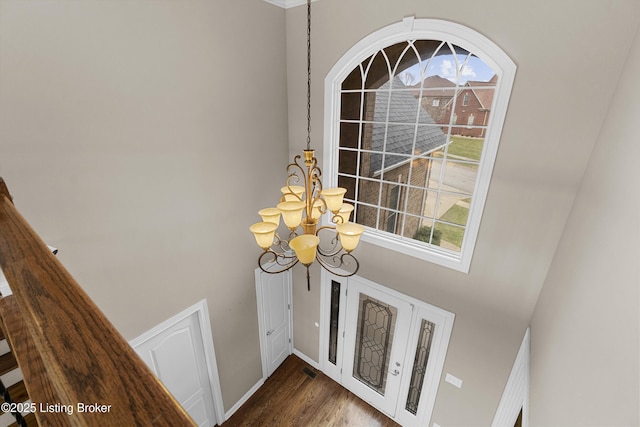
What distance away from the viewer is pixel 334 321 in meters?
4.04

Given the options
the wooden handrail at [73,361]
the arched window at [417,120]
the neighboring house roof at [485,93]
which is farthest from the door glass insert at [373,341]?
the wooden handrail at [73,361]

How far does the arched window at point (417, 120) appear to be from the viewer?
2316 mm

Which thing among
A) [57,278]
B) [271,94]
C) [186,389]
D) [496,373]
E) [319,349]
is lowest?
[319,349]

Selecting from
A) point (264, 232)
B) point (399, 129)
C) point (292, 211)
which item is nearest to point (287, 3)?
point (399, 129)

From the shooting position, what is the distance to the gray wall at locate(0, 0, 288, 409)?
1.76 metres

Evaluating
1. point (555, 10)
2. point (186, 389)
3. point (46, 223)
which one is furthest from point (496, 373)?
point (46, 223)

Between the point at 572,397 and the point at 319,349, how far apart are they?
11.8 feet

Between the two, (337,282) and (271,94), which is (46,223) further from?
(337,282)

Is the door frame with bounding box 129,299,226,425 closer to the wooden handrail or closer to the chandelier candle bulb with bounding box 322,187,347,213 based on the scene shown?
the chandelier candle bulb with bounding box 322,187,347,213

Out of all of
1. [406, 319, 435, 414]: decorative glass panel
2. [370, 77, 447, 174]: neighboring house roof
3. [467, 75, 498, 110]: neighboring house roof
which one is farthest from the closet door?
[467, 75, 498, 110]: neighboring house roof

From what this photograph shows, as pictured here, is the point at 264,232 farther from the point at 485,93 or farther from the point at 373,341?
the point at 373,341

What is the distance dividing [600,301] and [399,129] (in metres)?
2.44

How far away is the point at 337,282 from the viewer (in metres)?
3.80

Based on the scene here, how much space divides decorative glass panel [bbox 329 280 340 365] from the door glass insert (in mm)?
343
